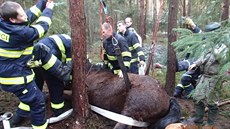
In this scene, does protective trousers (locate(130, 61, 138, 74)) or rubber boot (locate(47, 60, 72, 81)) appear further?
protective trousers (locate(130, 61, 138, 74))

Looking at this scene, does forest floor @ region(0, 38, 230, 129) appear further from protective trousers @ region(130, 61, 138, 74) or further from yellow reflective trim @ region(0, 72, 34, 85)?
protective trousers @ region(130, 61, 138, 74)

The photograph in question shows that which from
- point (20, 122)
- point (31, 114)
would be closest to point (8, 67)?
point (31, 114)

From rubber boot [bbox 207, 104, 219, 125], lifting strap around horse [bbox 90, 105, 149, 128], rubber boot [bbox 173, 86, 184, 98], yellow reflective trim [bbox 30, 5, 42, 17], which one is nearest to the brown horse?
lifting strap around horse [bbox 90, 105, 149, 128]

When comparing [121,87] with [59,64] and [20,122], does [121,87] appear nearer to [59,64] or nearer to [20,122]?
[59,64]

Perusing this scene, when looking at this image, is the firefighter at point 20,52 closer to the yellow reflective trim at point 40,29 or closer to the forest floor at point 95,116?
the yellow reflective trim at point 40,29

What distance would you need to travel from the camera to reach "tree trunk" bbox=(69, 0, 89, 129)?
14.1ft

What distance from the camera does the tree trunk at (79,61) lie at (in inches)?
170

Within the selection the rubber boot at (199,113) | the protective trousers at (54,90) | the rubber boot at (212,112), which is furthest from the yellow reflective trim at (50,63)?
the rubber boot at (212,112)

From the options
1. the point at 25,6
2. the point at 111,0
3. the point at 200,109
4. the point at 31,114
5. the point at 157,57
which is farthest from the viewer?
the point at 111,0

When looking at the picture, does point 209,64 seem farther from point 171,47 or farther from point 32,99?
Answer: point 32,99

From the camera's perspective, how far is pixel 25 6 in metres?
8.33

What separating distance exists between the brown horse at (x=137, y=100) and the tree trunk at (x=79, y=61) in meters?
0.62

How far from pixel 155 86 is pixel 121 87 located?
0.67 m

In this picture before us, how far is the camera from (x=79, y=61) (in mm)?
4430
